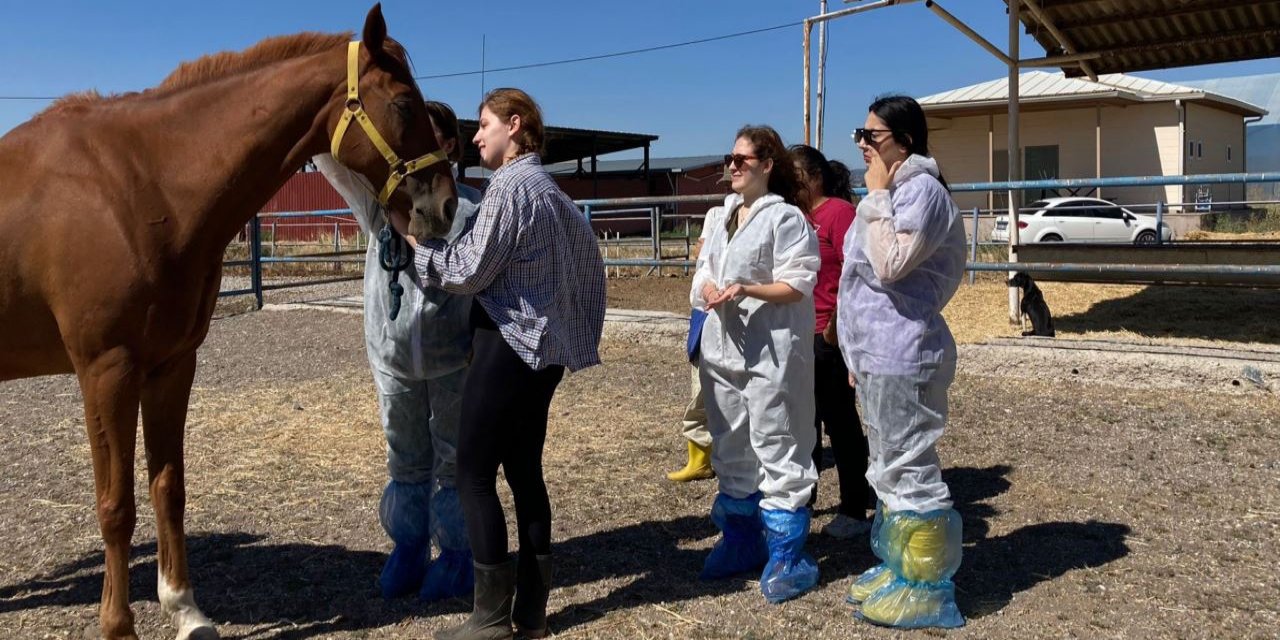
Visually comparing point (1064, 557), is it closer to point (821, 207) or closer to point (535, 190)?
point (821, 207)

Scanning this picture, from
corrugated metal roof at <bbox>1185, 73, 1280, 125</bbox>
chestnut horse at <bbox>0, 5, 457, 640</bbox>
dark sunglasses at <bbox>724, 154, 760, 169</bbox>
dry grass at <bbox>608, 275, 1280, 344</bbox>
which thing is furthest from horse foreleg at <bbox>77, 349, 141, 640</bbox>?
corrugated metal roof at <bbox>1185, 73, 1280, 125</bbox>

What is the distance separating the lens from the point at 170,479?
318cm

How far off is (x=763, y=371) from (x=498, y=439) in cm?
104

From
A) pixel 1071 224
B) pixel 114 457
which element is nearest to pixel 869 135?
pixel 114 457

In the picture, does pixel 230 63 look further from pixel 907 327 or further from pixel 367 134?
pixel 907 327

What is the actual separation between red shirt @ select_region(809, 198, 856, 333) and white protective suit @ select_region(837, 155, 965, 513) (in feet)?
3.67

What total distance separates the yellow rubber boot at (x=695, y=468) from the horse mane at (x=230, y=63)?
2.65m

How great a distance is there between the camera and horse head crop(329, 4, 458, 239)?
2701mm

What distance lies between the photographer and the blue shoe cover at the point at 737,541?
355cm

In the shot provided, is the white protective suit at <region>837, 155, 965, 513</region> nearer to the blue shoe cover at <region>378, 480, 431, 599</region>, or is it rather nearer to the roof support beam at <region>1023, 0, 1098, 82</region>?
the blue shoe cover at <region>378, 480, 431, 599</region>

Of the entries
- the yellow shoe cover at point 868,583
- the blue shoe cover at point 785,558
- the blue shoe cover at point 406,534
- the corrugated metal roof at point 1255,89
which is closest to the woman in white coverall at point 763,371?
the blue shoe cover at point 785,558

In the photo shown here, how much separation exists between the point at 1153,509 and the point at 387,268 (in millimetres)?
3399

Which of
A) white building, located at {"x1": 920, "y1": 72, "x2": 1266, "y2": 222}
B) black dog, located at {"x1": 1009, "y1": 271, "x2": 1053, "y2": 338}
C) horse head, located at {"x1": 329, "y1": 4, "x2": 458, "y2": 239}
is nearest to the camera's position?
horse head, located at {"x1": 329, "y1": 4, "x2": 458, "y2": 239}

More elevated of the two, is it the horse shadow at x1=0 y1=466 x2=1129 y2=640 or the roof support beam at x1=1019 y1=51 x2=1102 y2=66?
the roof support beam at x1=1019 y1=51 x2=1102 y2=66
